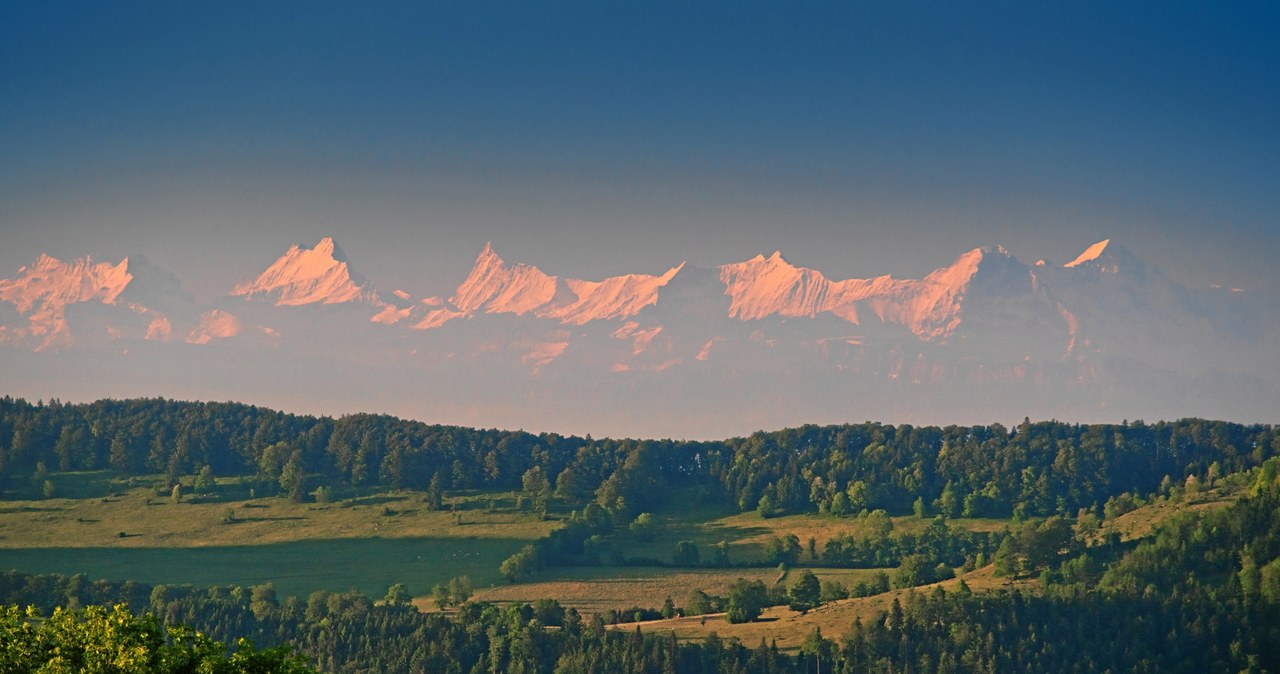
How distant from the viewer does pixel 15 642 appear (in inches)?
2857

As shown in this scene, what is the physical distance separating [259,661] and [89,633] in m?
8.80

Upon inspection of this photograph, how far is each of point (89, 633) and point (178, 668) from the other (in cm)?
492

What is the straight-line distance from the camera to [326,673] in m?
196

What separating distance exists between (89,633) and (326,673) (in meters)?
128

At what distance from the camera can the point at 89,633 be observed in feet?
239

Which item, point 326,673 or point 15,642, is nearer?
point 15,642

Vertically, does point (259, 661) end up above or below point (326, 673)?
above

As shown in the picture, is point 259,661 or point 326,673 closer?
point 259,661

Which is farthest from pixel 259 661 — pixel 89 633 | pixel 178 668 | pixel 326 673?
pixel 326 673

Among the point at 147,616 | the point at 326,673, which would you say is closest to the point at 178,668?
the point at 147,616

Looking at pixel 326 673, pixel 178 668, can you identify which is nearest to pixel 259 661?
pixel 178 668

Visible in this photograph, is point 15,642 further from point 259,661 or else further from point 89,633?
point 259,661

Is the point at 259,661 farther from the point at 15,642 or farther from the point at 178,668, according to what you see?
the point at 15,642

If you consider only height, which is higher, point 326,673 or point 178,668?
point 178,668
